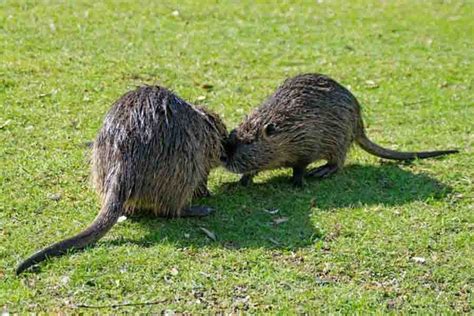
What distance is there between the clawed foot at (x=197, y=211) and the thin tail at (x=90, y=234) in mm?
498

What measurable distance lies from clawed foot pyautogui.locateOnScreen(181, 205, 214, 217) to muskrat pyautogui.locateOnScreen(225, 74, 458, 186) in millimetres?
546

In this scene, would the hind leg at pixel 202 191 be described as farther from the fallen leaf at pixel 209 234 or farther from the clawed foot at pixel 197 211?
the fallen leaf at pixel 209 234

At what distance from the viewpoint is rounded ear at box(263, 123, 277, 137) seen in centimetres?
609

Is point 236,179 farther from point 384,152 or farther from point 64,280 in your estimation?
point 64,280

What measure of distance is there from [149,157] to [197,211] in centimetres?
54

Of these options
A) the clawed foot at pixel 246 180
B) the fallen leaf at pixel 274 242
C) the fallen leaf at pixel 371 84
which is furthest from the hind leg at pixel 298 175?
the fallen leaf at pixel 371 84

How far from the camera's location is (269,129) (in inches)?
241

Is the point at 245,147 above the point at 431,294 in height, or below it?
above

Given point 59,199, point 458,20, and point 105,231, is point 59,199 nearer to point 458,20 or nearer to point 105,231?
point 105,231

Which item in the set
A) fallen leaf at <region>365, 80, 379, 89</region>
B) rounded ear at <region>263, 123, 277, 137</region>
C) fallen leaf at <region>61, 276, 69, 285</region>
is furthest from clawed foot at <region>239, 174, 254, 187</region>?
fallen leaf at <region>365, 80, 379, 89</region>

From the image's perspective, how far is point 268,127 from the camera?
6117 millimetres

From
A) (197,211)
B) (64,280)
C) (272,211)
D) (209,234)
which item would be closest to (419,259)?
(272,211)

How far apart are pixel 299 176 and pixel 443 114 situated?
218 centimetres

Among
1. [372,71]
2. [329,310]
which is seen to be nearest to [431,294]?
[329,310]
